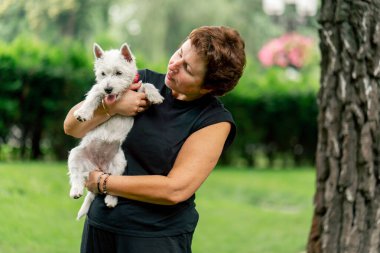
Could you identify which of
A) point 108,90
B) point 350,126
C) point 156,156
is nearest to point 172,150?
point 156,156

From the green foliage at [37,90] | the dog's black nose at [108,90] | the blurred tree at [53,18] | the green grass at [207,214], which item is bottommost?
the green grass at [207,214]

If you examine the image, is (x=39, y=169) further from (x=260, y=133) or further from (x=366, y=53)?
(x=366, y=53)

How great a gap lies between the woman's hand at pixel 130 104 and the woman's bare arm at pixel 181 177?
0.25 metres

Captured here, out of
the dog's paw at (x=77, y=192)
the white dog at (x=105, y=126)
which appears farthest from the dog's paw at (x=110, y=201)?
the dog's paw at (x=77, y=192)

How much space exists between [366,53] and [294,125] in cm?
891

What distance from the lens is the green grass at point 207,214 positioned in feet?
21.6

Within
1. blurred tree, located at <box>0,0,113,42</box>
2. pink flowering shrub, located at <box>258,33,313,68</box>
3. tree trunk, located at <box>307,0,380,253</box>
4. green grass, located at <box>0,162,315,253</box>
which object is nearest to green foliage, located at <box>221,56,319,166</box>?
green grass, located at <box>0,162,315,253</box>

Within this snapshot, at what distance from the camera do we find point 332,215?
4.53 m

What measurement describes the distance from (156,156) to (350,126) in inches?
77.6

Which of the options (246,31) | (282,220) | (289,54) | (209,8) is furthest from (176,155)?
(246,31)

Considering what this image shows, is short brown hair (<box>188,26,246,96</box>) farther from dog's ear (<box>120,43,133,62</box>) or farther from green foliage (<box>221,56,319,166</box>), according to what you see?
green foliage (<box>221,56,319,166</box>)

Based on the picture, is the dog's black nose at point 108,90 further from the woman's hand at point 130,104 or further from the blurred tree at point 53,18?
the blurred tree at point 53,18

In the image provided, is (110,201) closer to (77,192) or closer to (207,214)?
(77,192)

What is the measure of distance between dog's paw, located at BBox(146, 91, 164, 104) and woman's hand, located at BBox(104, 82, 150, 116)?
0.02 metres
